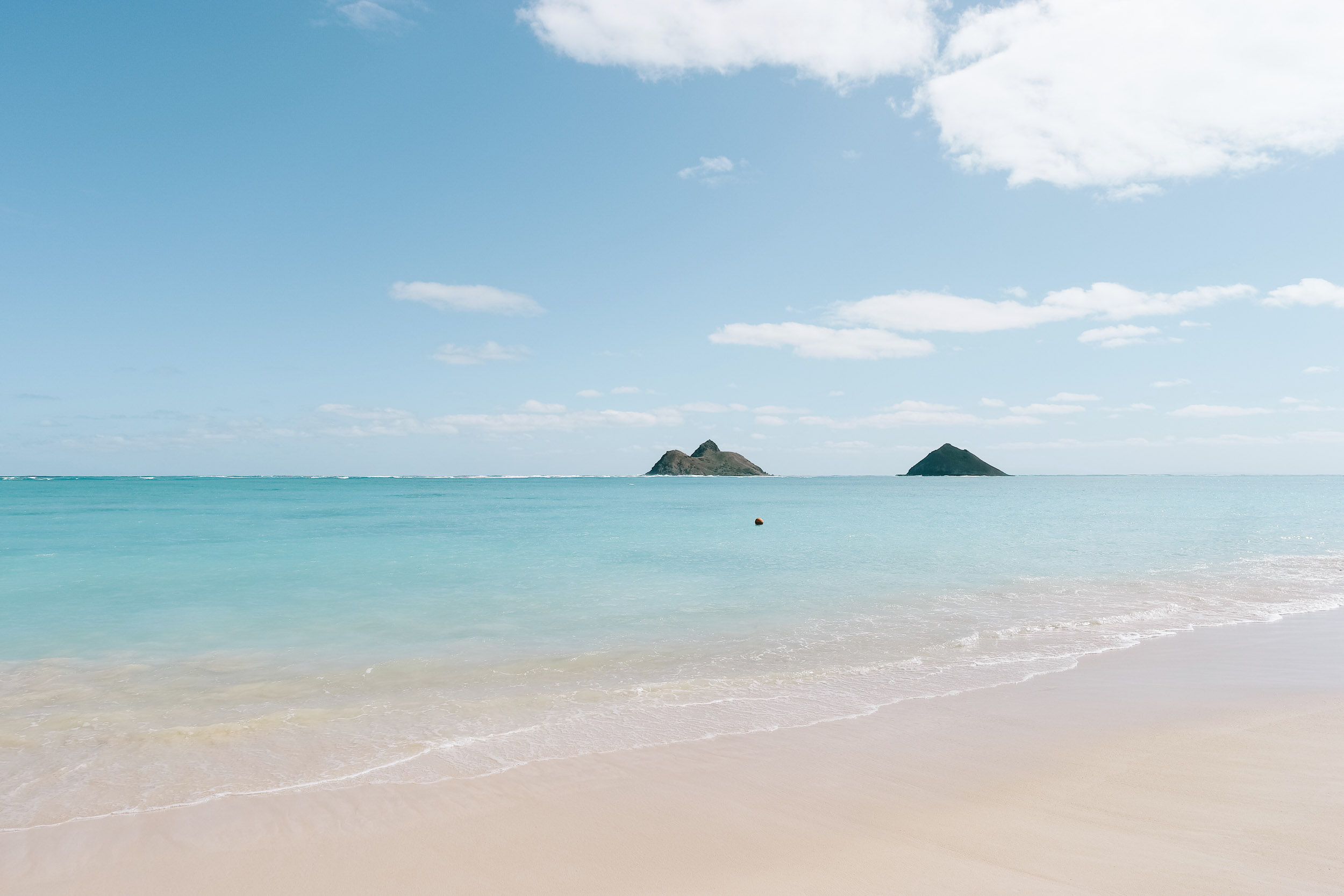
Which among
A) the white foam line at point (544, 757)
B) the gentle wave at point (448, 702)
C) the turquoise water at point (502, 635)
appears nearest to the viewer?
the white foam line at point (544, 757)

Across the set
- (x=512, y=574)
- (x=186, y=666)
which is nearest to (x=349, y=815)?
(x=186, y=666)

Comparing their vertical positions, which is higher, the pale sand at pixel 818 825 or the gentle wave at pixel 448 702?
the pale sand at pixel 818 825

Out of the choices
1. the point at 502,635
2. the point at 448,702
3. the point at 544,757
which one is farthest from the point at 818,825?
the point at 502,635

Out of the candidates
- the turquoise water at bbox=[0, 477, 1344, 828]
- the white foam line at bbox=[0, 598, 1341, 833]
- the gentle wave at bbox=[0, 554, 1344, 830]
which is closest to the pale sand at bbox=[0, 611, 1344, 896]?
the white foam line at bbox=[0, 598, 1341, 833]

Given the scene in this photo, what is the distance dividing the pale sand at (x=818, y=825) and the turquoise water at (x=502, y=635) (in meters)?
0.61

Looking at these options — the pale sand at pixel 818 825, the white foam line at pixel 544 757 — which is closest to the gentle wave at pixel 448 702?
the white foam line at pixel 544 757

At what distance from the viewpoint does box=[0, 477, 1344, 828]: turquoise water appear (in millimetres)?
6469

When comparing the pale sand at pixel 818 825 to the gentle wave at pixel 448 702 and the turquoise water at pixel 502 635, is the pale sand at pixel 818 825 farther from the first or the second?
the turquoise water at pixel 502 635

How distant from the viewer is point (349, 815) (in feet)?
16.5

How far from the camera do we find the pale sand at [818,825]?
4.14 meters

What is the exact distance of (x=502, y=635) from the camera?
37.8 ft

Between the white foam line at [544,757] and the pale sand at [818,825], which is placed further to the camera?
the white foam line at [544,757]

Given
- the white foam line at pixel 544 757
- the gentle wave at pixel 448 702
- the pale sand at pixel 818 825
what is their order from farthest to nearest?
the gentle wave at pixel 448 702, the white foam line at pixel 544 757, the pale sand at pixel 818 825

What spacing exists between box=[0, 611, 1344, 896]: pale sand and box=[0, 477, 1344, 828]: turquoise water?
61 cm
